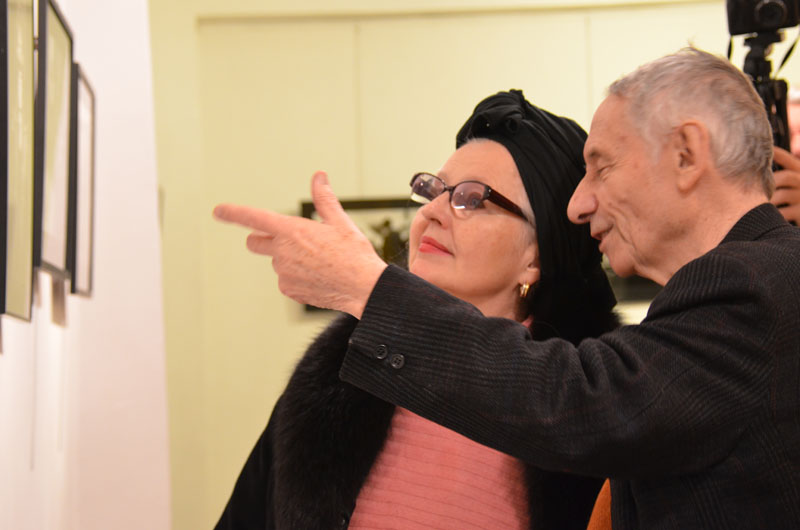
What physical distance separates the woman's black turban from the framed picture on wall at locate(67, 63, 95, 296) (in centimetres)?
114

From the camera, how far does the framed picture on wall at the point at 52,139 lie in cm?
170

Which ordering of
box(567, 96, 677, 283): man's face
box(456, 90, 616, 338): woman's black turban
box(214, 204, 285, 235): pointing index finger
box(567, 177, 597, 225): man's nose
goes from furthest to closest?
1. box(456, 90, 616, 338): woman's black turban
2. box(567, 177, 597, 225): man's nose
3. box(567, 96, 677, 283): man's face
4. box(214, 204, 285, 235): pointing index finger

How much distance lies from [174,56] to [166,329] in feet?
4.62

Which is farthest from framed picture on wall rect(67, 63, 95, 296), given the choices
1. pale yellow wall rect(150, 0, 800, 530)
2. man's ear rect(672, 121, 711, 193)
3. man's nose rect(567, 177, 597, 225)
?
pale yellow wall rect(150, 0, 800, 530)

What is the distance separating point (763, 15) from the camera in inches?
65.8

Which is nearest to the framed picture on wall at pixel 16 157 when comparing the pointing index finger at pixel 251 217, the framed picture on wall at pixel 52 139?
the framed picture on wall at pixel 52 139

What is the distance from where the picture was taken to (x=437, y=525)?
143cm

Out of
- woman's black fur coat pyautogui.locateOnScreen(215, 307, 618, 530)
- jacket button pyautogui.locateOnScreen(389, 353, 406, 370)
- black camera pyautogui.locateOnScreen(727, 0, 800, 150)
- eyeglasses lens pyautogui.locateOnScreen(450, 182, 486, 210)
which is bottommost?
woman's black fur coat pyautogui.locateOnScreen(215, 307, 618, 530)

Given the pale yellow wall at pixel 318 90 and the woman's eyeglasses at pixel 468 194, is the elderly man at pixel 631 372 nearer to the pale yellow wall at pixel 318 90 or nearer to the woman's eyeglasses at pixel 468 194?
the woman's eyeglasses at pixel 468 194

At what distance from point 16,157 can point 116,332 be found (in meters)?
1.14

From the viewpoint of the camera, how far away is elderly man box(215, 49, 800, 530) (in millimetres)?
854

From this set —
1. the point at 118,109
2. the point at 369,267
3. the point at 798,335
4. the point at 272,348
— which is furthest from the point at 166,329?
the point at 798,335

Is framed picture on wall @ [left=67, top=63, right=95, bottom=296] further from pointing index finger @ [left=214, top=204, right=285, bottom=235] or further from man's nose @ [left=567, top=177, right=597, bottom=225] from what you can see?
man's nose @ [left=567, top=177, right=597, bottom=225]

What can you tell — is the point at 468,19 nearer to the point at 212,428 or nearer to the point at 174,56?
the point at 174,56
